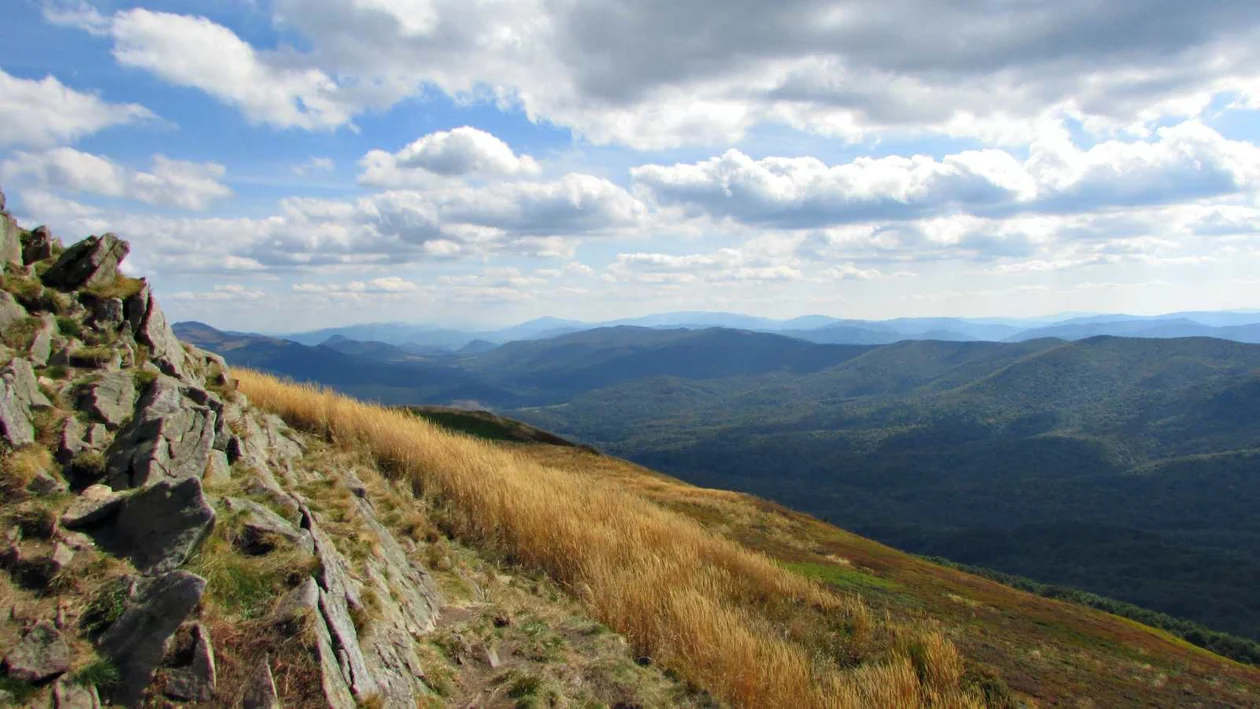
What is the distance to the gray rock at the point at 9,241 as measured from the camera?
8.73 metres

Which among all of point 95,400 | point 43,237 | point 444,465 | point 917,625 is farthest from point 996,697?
point 43,237

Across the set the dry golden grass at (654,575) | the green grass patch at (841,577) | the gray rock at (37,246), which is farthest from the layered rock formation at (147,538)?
the green grass patch at (841,577)

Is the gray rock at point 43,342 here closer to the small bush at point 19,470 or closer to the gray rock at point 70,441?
the gray rock at point 70,441

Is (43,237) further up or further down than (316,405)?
further up

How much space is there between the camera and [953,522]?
16200 cm

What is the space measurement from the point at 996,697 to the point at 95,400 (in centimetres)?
1120

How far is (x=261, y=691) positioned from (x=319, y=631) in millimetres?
565

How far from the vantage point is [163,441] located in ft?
21.4

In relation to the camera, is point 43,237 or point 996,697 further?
point 43,237

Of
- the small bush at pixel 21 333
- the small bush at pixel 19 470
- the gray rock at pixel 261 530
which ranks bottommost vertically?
the gray rock at pixel 261 530

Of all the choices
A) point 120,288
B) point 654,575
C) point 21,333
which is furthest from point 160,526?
point 120,288

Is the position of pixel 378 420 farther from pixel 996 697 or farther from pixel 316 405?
pixel 996 697

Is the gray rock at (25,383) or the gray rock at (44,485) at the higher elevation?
the gray rock at (25,383)

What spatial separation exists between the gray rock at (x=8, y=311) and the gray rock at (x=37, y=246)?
6.89 feet
